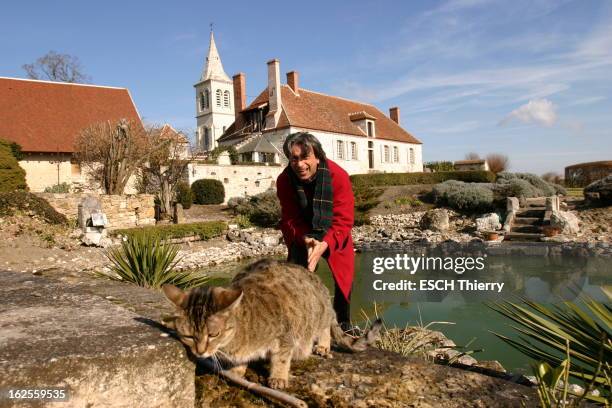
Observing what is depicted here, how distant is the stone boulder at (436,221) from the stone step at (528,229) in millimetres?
2973

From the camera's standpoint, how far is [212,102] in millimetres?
45250

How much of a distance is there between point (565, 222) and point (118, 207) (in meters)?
17.7

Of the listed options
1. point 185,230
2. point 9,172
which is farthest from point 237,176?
point 9,172

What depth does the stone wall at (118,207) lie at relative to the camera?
658 inches

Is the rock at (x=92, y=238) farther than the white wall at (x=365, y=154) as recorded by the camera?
No

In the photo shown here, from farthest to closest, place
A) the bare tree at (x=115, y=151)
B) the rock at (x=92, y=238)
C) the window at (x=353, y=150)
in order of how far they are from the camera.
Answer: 1. the window at (x=353, y=150)
2. the bare tree at (x=115, y=151)
3. the rock at (x=92, y=238)

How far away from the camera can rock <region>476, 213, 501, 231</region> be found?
1825cm

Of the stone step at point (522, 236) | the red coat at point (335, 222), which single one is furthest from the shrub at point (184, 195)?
the red coat at point (335, 222)

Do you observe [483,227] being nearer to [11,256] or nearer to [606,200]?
[606,200]

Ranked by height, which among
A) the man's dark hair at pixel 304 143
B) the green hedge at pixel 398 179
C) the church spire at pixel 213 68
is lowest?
the man's dark hair at pixel 304 143

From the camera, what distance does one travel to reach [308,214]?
3631 millimetres

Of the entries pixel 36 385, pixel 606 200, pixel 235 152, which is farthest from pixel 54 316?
pixel 235 152

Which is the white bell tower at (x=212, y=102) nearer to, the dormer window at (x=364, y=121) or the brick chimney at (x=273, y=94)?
the brick chimney at (x=273, y=94)

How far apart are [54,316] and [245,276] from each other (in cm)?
101
